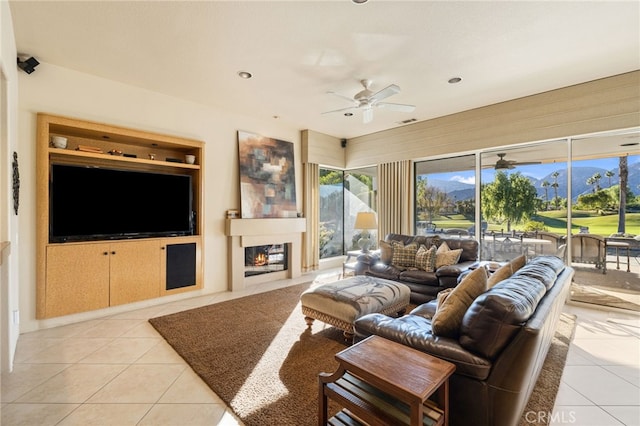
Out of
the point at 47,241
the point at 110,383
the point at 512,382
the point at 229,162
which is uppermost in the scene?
the point at 229,162

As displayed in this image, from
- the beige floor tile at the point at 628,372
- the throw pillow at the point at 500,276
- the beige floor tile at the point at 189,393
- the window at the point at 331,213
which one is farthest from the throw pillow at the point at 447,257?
the beige floor tile at the point at 189,393

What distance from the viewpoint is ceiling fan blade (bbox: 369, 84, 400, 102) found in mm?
3193

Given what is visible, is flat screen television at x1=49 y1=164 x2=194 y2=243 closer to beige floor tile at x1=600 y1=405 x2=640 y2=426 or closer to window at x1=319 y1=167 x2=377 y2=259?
window at x1=319 y1=167 x2=377 y2=259

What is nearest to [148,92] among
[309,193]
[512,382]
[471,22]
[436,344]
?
[309,193]

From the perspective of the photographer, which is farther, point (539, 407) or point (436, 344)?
point (539, 407)

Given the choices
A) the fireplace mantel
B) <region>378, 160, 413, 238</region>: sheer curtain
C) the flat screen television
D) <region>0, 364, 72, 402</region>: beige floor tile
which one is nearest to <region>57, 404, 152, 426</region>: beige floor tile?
<region>0, 364, 72, 402</region>: beige floor tile

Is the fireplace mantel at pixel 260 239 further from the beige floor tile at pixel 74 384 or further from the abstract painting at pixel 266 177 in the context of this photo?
the beige floor tile at pixel 74 384

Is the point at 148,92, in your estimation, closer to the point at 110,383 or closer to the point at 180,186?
the point at 180,186

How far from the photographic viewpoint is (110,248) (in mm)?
3645

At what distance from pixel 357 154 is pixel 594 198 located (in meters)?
4.08

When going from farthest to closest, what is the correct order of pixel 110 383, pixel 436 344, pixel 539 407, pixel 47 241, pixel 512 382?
1. pixel 47 241
2. pixel 110 383
3. pixel 539 407
4. pixel 436 344
5. pixel 512 382

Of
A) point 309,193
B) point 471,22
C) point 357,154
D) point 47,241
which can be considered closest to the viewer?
point 471,22

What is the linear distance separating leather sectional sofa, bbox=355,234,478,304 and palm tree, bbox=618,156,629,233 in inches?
68.7

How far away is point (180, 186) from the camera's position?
4336mm
